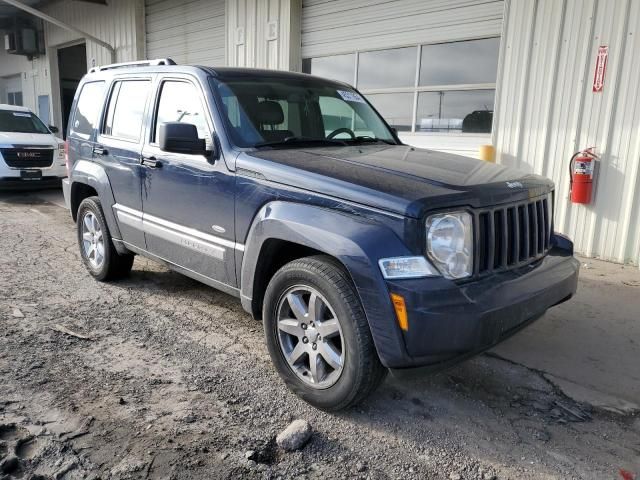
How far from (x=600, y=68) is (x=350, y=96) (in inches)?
132

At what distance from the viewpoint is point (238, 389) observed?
3211 millimetres

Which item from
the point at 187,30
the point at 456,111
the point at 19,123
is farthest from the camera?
the point at 187,30

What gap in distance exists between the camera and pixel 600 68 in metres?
5.97

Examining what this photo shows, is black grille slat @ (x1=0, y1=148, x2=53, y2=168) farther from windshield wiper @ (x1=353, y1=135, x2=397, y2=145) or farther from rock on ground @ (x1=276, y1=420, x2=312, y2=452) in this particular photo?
rock on ground @ (x1=276, y1=420, x2=312, y2=452)

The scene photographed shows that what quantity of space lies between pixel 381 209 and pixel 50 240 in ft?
19.5

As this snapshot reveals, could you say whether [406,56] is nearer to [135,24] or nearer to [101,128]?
[101,128]

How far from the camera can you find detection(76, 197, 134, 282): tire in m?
4.96

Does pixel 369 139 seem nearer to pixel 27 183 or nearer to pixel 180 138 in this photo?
pixel 180 138

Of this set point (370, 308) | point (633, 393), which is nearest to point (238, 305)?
point (370, 308)

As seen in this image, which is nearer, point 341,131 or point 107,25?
point 341,131

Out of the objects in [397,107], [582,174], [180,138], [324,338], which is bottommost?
[324,338]

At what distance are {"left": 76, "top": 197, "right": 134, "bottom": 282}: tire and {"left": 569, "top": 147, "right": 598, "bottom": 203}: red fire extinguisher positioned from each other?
5076 mm

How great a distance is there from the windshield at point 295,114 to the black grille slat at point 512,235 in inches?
57.5

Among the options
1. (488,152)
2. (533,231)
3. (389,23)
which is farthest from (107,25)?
(533,231)
